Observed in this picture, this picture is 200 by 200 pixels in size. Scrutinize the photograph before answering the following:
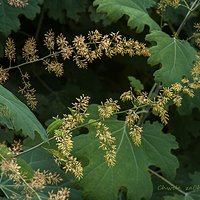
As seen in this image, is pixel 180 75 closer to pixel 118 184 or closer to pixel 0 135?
pixel 118 184

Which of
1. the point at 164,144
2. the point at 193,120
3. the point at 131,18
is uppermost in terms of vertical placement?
the point at 131,18

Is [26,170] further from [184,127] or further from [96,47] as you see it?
[184,127]

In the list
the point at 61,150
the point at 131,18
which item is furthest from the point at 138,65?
the point at 61,150

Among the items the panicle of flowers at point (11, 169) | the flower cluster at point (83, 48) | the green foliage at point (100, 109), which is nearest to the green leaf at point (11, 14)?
the green foliage at point (100, 109)

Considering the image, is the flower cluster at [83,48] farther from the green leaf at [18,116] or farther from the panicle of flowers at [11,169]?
the panicle of flowers at [11,169]

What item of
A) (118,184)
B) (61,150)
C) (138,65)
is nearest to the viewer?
(61,150)
